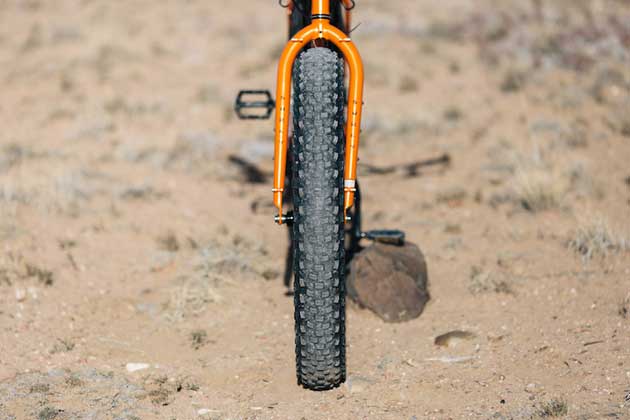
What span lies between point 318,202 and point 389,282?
5.03 feet

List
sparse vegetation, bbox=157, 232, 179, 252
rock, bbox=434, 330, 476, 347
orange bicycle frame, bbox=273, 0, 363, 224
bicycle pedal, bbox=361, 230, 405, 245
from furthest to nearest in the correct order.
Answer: sparse vegetation, bbox=157, 232, 179, 252 < bicycle pedal, bbox=361, 230, 405, 245 < rock, bbox=434, 330, 476, 347 < orange bicycle frame, bbox=273, 0, 363, 224

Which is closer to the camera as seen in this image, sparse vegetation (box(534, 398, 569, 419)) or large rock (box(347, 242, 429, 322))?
sparse vegetation (box(534, 398, 569, 419))

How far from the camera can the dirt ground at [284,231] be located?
417cm

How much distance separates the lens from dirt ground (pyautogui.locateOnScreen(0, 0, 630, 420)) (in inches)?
164

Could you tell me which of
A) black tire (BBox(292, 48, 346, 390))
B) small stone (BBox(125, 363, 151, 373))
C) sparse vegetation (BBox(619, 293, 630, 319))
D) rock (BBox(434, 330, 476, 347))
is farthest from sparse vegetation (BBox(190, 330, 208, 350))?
sparse vegetation (BBox(619, 293, 630, 319))

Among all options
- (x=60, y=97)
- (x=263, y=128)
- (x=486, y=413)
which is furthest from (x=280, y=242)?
(x=60, y=97)

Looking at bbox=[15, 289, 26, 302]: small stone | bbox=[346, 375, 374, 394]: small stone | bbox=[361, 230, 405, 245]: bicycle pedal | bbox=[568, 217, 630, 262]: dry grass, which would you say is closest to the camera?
bbox=[346, 375, 374, 394]: small stone

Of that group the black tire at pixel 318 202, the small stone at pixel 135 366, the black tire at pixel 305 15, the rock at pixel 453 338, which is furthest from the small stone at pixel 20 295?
the rock at pixel 453 338

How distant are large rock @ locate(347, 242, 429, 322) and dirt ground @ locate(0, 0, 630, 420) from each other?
0.10 meters

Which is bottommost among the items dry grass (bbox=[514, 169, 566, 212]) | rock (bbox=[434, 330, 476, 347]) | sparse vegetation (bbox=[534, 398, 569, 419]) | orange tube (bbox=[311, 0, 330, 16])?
sparse vegetation (bbox=[534, 398, 569, 419])

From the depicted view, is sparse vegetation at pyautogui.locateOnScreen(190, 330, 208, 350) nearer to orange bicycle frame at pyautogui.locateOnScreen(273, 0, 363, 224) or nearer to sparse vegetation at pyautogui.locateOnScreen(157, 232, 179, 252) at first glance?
orange bicycle frame at pyautogui.locateOnScreen(273, 0, 363, 224)

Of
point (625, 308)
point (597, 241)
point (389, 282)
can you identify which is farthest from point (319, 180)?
point (597, 241)

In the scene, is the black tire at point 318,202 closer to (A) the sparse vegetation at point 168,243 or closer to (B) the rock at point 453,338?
(B) the rock at point 453,338

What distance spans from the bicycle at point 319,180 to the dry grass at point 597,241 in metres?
2.60
